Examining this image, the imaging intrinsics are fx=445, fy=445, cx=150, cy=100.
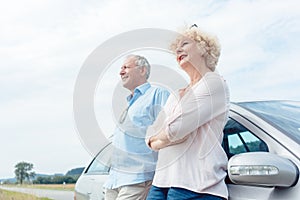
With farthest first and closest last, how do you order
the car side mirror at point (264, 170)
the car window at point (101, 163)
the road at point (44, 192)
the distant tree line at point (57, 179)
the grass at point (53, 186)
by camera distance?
the road at point (44, 192) → the grass at point (53, 186) → the distant tree line at point (57, 179) → the car window at point (101, 163) → the car side mirror at point (264, 170)

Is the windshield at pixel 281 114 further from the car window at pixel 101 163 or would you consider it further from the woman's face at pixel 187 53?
the car window at pixel 101 163

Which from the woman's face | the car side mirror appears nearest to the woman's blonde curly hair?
the woman's face

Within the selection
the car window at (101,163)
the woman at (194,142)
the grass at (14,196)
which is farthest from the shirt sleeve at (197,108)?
the grass at (14,196)

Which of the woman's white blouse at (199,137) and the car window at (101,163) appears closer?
the woman's white blouse at (199,137)

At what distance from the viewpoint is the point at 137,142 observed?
8.59 feet

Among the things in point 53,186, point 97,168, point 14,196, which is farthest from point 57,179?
point 14,196

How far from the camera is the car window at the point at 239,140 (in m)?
2.23

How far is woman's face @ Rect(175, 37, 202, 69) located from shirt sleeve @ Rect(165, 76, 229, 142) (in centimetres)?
20

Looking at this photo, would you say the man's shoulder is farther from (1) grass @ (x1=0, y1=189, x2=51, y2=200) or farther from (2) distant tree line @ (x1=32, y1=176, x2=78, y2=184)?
(1) grass @ (x1=0, y1=189, x2=51, y2=200)

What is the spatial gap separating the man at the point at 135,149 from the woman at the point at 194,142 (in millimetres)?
368

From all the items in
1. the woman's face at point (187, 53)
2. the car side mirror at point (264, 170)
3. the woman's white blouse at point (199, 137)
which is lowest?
the car side mirror at point (264, 170)

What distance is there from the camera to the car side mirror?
5.98ft

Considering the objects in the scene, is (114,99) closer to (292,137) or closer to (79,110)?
(79,110)

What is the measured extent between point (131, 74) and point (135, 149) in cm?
50
